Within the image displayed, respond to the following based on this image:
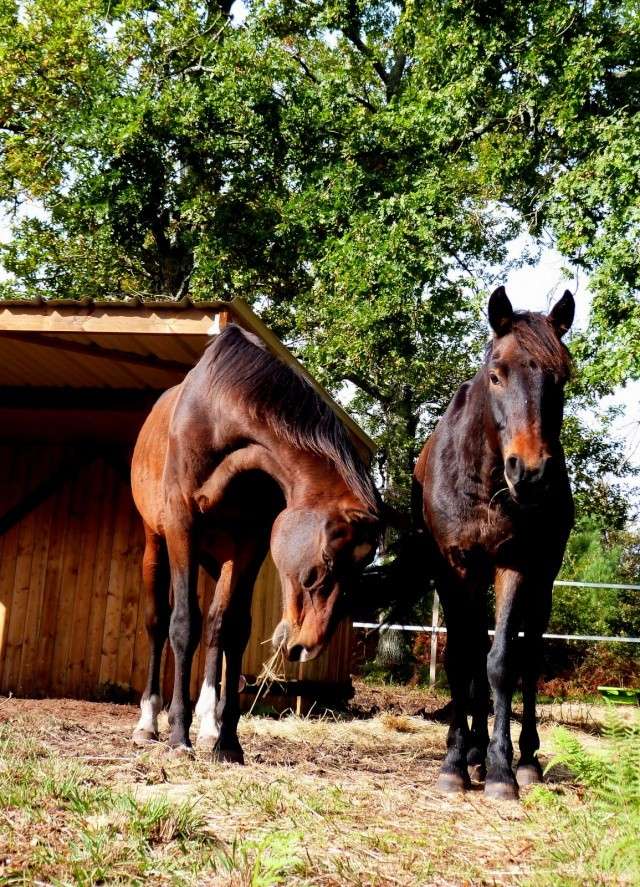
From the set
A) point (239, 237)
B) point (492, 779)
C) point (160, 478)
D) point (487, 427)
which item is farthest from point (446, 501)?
point (239, 237)

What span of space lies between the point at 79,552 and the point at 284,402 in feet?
19.2

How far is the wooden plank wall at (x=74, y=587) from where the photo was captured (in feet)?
31.3

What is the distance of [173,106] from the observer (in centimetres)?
1509

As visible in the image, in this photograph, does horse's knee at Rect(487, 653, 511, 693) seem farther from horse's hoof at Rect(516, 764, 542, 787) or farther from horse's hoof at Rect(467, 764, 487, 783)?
horse's hoof at Rect(467, 764, 487, 783)

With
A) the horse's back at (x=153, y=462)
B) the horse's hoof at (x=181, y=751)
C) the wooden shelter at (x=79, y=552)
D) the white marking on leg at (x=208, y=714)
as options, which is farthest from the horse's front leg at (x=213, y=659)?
the wooden shelter at (x=79, y=552)

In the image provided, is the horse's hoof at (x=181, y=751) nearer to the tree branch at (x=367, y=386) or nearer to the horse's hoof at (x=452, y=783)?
the horse's hoof at (x=452, y=783)

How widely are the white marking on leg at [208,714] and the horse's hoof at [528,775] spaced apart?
1.65 metres

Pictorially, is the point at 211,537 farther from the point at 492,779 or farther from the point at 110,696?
the point at 110,696

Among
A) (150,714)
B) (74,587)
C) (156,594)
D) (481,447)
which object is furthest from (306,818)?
(74,587)

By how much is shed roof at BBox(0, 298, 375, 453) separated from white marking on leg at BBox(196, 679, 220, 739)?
1.91m

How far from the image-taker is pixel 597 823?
3.03 meters

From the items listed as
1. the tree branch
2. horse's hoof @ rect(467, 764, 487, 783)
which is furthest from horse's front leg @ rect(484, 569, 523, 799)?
the tree branch

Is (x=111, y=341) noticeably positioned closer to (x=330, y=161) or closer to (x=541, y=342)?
(x=541, y=342)

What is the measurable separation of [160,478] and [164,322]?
3.65ft
